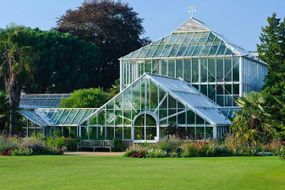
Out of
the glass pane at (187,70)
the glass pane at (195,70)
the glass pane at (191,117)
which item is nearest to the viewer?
the glass pane at (191,117)

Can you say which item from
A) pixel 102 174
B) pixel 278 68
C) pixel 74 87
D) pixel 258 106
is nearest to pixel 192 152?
pixel 258 106

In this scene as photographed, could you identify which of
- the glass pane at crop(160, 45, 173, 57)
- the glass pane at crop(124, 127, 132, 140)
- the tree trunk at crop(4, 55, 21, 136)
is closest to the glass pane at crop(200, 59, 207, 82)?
the glass pane at crop(160, 45, 173, 57)

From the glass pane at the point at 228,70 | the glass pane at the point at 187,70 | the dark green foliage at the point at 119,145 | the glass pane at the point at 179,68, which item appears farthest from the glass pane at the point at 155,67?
the dark green foliage at the point at 119,145

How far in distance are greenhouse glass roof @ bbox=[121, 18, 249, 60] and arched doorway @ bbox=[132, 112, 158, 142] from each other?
24.4ft

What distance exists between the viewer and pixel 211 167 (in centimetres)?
2467

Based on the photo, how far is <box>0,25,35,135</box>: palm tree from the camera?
43031mm

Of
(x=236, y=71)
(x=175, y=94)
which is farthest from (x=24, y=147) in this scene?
(x=236, y=71)

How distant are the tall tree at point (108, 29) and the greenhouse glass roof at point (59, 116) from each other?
23.1 metres

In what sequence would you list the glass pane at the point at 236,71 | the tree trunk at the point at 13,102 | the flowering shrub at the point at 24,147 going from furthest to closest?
the glass pane at the point at 236,71
the tree trunk at the point at 13,102
the flowering shrub at the point at 24,147

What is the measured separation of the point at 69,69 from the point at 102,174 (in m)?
47.5

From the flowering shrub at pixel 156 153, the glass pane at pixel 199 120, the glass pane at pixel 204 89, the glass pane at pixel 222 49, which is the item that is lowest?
the flowering shrub at pixel 156 153

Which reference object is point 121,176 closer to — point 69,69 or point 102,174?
point 102,174

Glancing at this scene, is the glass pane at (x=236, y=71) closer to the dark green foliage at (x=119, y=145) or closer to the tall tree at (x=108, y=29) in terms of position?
the dark green foliage at (x=119, y=145)

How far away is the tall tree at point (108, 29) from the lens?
2810 inches
